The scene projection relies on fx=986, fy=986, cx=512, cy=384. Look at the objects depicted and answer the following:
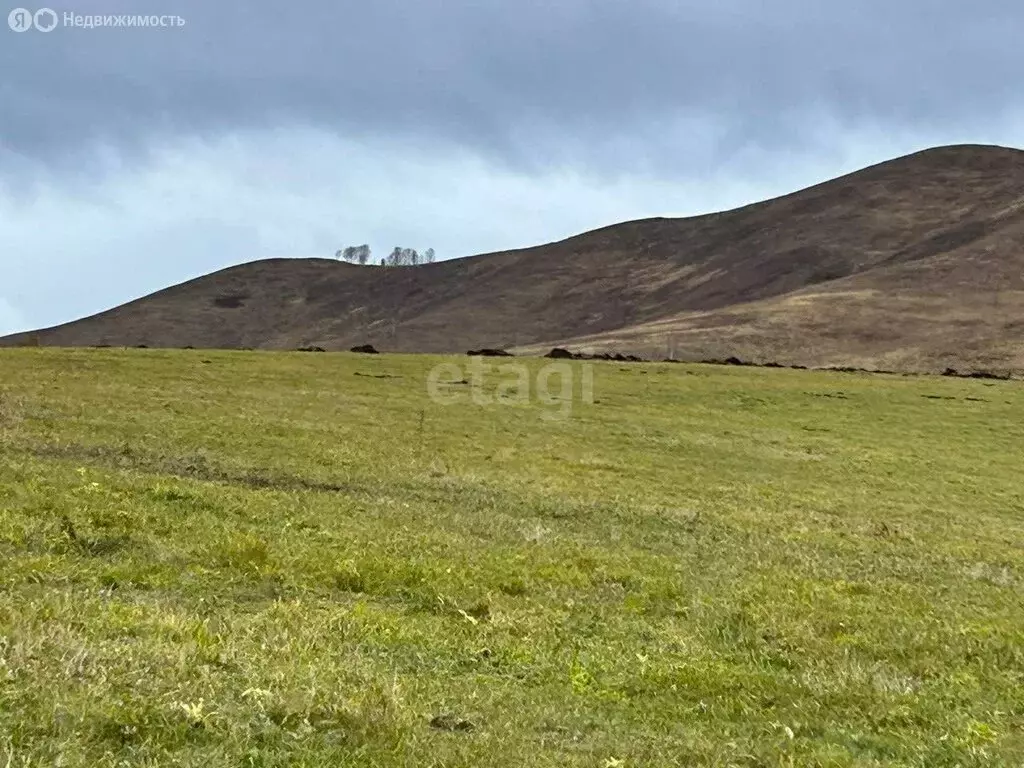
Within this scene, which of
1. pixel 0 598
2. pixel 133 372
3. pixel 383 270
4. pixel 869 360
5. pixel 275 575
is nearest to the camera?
pixel 0 598

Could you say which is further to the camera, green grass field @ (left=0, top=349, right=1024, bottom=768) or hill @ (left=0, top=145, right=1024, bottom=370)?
hill @ (left=0, top=145, right=1024, bottom=370)

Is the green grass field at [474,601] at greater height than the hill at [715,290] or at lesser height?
lesser

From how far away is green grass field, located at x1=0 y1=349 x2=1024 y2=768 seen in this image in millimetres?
6922

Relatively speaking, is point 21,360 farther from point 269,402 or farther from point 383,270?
point 383,270

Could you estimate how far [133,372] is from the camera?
148ft

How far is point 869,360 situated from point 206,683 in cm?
7848

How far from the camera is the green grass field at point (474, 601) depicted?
692 cm

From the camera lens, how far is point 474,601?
12.6m

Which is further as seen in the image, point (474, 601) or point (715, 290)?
point (715, 290)

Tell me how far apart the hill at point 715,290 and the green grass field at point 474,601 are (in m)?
54.2

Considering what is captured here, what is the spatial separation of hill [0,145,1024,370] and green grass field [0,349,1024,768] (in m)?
54.2

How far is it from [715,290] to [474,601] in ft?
392

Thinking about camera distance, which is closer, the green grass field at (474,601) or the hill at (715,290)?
→ the green grass field at (474,601)

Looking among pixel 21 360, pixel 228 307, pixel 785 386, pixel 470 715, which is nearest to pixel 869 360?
pixel 785 386
